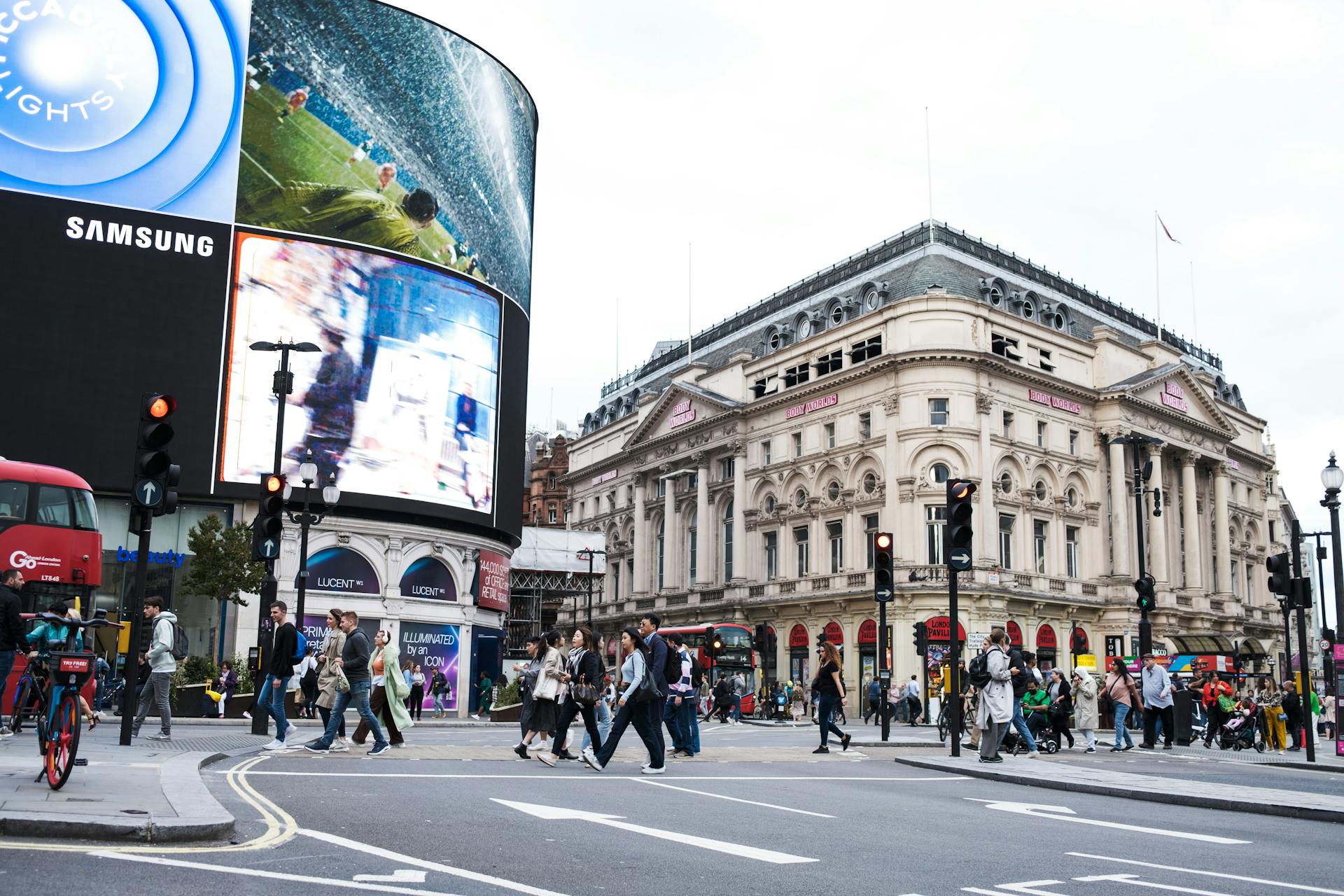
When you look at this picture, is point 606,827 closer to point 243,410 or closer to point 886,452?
point 243,410

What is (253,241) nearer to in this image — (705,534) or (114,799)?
(705,534)

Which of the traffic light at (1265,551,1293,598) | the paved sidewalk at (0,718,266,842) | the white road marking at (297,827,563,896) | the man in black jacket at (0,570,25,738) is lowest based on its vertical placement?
the white road marking at (297,827,563,896)

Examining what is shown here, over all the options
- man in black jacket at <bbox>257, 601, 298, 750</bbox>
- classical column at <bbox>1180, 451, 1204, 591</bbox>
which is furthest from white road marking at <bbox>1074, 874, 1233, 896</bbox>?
classical column at <bbox>1180, 451, 1204, 591</bbox>

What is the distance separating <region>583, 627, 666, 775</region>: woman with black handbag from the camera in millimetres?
15445

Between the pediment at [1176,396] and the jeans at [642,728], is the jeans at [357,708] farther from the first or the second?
the pediment at [1176,396]

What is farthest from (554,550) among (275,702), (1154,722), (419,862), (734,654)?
(419,862)

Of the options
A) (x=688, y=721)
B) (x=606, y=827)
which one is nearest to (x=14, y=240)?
(x=688, y=721)

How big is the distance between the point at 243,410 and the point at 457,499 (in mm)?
8586

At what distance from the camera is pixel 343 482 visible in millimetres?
43250

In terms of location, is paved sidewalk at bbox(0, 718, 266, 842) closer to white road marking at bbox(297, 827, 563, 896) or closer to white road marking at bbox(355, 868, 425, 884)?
white road marking at bbox(297, 827, 563, 896)

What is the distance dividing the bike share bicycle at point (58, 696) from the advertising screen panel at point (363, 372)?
100 feet

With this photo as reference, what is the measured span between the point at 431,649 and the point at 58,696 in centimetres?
3818

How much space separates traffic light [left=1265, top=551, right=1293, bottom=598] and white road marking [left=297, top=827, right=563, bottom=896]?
681 inches

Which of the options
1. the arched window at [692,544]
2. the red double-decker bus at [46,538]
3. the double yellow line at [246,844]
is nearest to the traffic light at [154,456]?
the double yellow line at [246,844]
